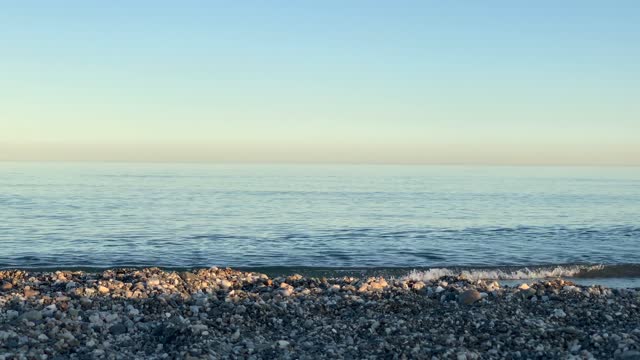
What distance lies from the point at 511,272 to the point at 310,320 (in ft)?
56.5

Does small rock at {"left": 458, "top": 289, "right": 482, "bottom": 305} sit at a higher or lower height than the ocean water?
higher

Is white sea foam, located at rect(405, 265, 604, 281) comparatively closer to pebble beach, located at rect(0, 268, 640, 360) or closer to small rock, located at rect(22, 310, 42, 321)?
pebble beach, located at rect(0, 268, 640, 360)

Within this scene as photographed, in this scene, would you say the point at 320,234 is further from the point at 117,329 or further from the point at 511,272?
the point at 117,329

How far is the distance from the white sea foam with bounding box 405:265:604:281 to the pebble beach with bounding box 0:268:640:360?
9.57m

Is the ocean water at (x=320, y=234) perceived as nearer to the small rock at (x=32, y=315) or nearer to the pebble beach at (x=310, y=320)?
the pebble beach at (x=310, y=320)

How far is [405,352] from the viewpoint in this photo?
11.5 m

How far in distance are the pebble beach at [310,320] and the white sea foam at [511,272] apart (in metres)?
9.57

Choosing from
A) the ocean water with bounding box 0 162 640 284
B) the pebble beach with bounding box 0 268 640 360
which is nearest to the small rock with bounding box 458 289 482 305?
the pebble beach with bounding box 0 268 640 360

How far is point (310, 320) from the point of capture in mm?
13523

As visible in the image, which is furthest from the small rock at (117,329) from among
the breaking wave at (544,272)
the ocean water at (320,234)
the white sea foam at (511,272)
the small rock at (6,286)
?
the ocean water at (320,234)

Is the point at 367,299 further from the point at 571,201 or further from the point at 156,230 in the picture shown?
the point at 571,201

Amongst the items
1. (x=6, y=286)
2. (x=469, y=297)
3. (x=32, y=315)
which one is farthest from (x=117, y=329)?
(x=469, y=297)

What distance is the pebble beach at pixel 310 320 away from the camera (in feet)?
38.0

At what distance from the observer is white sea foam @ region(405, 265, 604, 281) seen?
26953mm
